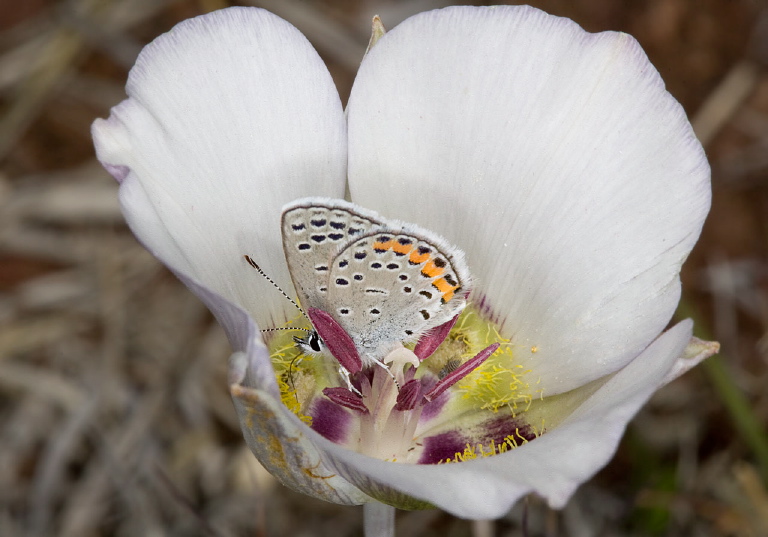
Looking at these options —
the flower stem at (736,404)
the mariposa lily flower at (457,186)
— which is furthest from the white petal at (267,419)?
the flower stem at (736,404)

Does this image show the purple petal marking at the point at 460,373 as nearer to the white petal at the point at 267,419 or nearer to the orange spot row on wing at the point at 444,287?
the orange spot row on wing at the point at 444,287

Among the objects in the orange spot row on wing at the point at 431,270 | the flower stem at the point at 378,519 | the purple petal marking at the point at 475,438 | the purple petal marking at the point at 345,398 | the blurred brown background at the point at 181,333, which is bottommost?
the blurred brown background at the point at 181,333

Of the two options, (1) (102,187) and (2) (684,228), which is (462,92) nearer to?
(2) (684,228)

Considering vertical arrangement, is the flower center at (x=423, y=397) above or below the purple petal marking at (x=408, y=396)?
below

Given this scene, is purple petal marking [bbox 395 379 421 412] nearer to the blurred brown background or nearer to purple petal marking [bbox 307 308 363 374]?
purple petal marking [bbox 307 308 363 374]

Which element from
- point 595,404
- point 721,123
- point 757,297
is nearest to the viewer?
point 595,404

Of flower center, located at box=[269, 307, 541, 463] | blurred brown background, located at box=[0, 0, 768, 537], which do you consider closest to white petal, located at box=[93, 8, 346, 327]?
flower center, located at box=[269, 307, 541, 463]

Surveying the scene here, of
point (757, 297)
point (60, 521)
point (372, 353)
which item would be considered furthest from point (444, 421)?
point (757, 297)
